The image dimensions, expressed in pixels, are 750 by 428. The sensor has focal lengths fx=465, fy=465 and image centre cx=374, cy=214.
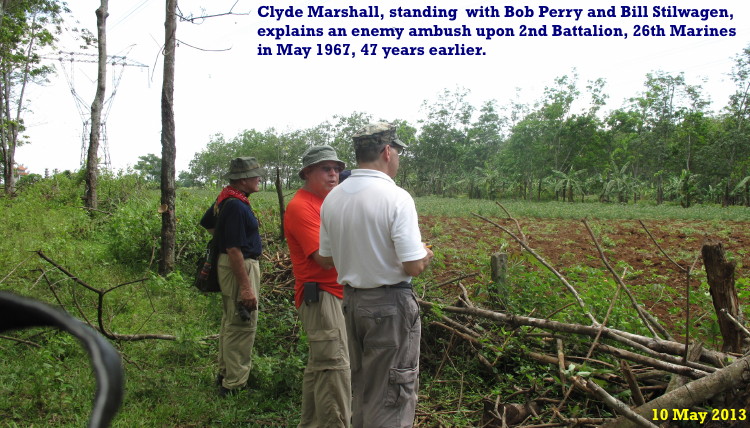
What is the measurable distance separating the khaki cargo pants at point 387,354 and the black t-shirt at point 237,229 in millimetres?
1453

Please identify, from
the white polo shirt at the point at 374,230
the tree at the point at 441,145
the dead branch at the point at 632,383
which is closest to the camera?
the white polo shirt at the point at 374,230

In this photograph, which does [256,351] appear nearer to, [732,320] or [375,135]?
[375,135]

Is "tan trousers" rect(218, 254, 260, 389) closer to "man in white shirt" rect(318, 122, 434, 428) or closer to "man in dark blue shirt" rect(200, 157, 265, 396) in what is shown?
"man in dark blue shirt" rect(200, 157, 265, 396)

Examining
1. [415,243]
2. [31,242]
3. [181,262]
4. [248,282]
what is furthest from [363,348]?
[31,242]

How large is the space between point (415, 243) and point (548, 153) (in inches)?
1436

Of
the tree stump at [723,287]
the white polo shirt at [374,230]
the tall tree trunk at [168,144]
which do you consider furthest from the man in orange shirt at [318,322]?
the tall tree trunk at [168,144]

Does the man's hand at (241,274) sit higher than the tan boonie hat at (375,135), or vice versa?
the tan boonie hat at (375,135)

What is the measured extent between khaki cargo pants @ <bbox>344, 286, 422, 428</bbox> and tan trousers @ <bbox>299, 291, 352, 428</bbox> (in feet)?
1.58

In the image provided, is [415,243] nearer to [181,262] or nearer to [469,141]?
[181,262]

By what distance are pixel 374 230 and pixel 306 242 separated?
701mm

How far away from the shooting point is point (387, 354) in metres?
2.27

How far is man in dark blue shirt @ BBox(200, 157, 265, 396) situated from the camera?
3.49 meters

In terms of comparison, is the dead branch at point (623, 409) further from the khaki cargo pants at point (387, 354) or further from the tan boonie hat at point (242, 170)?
the tan boonie hat at point (242, 170)

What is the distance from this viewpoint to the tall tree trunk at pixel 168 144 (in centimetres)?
633
